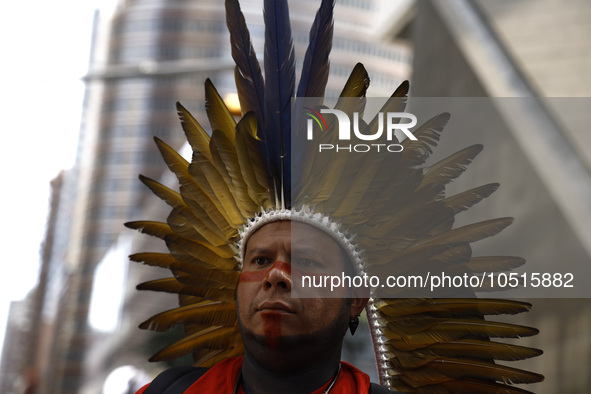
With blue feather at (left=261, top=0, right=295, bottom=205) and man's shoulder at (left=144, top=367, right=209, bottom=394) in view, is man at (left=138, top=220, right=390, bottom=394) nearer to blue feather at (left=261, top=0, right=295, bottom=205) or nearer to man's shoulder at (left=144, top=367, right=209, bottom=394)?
man's shoulder at (left=144, top=367, right=209, bottom=394)

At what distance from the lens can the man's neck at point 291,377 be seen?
2312mm

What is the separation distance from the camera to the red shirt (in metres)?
2.37

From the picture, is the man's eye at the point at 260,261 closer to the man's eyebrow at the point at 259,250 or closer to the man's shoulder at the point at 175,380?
the man's eyebrow at the point at 259,250

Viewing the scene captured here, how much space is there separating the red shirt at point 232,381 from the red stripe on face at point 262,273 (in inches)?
15.2

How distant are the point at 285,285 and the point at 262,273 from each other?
0.13 metres

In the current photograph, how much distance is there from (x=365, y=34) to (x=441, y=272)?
48.5 meters

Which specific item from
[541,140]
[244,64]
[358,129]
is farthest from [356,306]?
[541,140]

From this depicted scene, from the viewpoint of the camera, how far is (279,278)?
2.23m

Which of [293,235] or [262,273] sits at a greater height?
[293,235]

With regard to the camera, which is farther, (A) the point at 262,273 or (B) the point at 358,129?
(B) the point at 358,129

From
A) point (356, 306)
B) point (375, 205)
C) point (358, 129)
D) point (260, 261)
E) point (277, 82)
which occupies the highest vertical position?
point (277, 82)

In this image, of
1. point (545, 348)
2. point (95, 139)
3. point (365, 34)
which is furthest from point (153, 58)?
point (545, 348)

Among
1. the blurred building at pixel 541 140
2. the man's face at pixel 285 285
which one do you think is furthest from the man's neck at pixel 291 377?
the blurred building at pixel 541 140

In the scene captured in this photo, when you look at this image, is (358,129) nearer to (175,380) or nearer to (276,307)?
(276,307)
